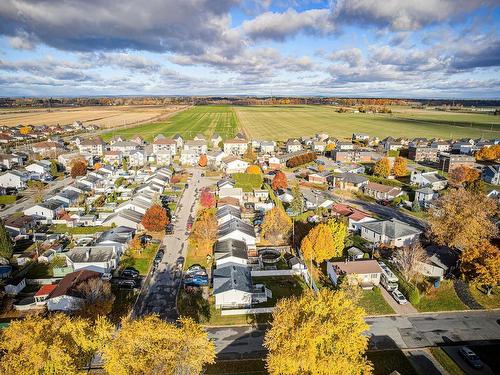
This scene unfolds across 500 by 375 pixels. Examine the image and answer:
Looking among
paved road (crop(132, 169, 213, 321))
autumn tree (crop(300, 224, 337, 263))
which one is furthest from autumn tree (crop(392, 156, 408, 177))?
paved road (crop(132, 169, 213, 321))

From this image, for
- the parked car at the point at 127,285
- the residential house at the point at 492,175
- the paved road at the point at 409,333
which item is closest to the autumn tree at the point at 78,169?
the parked car at the point at 127,285

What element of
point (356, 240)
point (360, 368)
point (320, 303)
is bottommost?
point (356, 240)

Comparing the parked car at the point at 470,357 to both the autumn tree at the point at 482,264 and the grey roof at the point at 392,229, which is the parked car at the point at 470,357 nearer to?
the autumn tree at the point at 482,264

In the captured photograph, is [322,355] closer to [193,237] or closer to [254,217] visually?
[193,237]

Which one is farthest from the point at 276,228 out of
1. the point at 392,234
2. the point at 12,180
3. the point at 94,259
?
the point at 12,180

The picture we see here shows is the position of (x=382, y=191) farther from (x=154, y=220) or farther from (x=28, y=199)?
(x=28, y=199)

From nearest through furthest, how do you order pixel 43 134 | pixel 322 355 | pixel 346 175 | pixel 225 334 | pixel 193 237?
pixel 322 355
pixel 225 334
pixel 193 237
pixel 346 175
pixel 43 134

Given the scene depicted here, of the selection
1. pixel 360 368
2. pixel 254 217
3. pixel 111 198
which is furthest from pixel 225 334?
pixel 111 198
